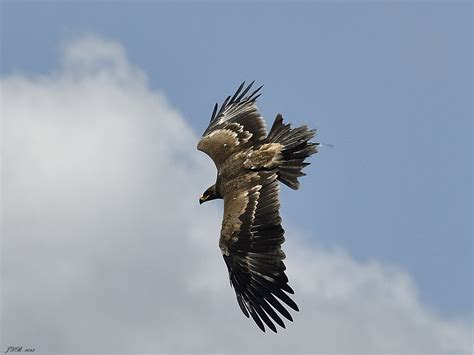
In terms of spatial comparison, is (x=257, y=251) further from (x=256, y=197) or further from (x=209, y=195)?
(x=209, y=195)

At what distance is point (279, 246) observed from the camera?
1941cm

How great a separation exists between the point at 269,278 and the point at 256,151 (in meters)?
3.64

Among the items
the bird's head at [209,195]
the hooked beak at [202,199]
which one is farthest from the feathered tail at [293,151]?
the hooked beak at [202,199]

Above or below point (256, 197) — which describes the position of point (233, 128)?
above

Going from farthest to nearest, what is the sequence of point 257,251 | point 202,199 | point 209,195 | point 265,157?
point 202,199 → point 209,195 → point 265,157 → point 257,251

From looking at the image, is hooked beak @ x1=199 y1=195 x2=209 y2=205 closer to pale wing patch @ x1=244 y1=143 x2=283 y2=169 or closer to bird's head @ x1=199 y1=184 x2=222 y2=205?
bird's head @ x1=199 y1=184 x2=222 y2=205

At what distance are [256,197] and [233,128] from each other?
153 inches

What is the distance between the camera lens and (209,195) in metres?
22.8

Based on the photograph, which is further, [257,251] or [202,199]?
[202,199]

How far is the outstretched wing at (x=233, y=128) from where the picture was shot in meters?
23.1

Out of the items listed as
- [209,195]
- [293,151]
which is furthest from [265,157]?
[209,195]

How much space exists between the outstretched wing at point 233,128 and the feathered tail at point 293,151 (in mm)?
1414

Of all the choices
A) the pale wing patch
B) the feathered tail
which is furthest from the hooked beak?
the feathered tail

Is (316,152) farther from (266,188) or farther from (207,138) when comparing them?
(207,138)
